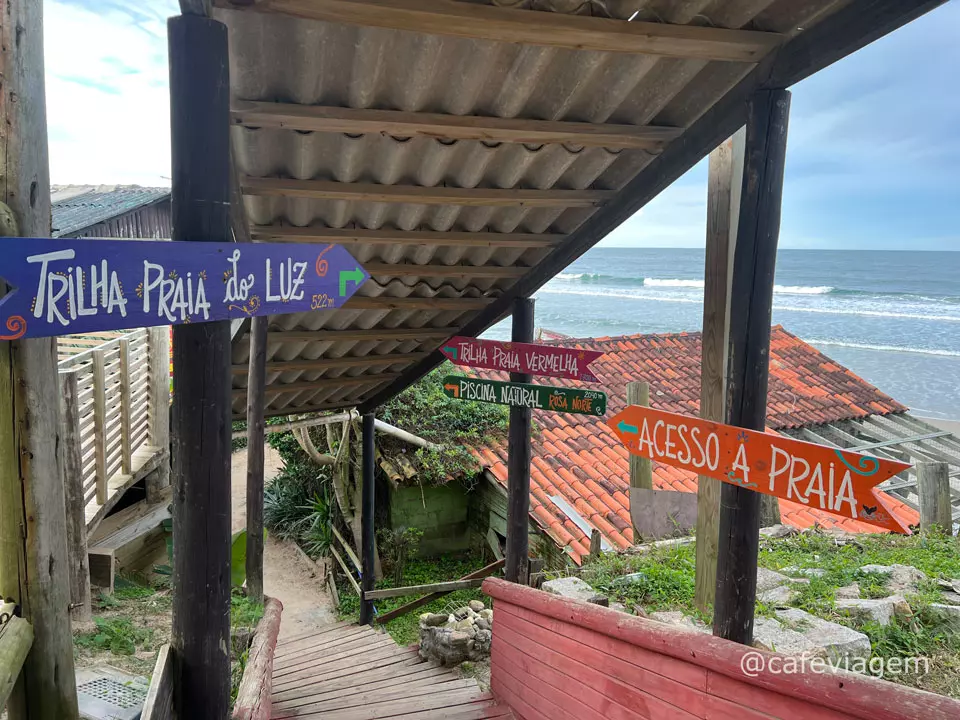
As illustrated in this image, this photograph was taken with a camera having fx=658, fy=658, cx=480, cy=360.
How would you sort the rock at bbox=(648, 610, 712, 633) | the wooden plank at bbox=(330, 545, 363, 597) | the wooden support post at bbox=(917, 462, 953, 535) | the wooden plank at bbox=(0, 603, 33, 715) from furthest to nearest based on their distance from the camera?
the wooden plank at bbox=(330, 545, 363, 597) < the wooden support post at bbox=(917, 462, 953, 535) < the rock at bbox=(648, 610, 712, 633) < the wooden plank at bbox=(0, 603, 33, 715)

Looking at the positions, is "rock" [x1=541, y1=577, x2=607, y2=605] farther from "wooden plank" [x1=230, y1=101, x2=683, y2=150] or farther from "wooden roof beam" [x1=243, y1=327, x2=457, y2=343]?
"wooden plank" [x1=230, y1=101, x2=683, y2=150]

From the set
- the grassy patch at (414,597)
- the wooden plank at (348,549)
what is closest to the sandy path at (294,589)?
the grassy patch at (414,597)

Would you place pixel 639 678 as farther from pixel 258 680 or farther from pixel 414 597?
pixel 414 597

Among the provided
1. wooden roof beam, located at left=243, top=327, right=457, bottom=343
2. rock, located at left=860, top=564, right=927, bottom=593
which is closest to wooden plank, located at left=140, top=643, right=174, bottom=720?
wooden roof beam, located at left=243, top=327, right=457, bottom=343

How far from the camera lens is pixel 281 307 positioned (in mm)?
2293

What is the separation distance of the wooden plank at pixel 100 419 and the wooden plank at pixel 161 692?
4793 mm

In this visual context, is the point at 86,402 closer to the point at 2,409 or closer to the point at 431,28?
the point at 2,409

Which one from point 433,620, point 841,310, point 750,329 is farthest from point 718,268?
point 841,310

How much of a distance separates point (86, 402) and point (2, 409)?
187 inches

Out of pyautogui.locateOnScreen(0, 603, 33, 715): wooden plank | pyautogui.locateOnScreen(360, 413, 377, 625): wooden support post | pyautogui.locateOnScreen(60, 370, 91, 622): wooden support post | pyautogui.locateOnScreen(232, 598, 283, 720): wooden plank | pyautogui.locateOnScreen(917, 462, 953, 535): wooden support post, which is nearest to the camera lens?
pyautogui.locateOnScreen(0, 603, 33, 715): wooden plank

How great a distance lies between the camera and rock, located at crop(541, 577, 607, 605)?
163 inches

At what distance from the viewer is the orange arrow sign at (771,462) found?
2.27m

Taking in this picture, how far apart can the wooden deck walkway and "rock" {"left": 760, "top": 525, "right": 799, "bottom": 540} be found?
287 cm

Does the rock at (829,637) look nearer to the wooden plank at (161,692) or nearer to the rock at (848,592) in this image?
the rock at (848,592)
